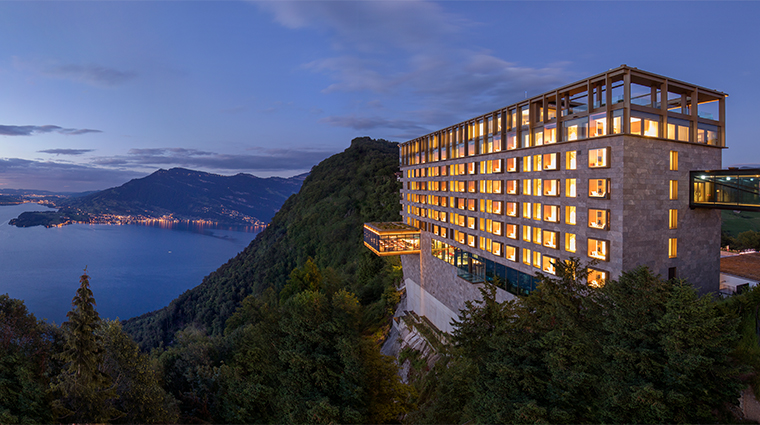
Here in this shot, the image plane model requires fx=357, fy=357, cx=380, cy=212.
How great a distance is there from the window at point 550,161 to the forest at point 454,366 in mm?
8884

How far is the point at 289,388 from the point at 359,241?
8559 centimetres

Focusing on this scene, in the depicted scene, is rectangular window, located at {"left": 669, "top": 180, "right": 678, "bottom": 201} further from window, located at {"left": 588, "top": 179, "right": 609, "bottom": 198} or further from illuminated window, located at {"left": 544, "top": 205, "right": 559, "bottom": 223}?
illuminated window, located at {"left": 544, "top": 205, "right": 559, "bottom": 223}

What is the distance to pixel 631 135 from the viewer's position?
961 inches

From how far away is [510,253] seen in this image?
35406 mm

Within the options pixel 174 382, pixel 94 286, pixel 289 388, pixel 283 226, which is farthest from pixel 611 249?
pixel 94 286

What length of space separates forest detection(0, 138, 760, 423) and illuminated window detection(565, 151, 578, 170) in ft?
27.0

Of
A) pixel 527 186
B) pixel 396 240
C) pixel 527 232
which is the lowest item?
pixel 396 240

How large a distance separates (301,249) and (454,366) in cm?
10527

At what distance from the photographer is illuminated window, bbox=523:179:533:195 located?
32.6 metres

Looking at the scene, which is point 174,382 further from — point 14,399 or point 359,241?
point 359,241

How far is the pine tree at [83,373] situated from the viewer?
66.2 feet

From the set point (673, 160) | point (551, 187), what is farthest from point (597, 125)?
point (673, 160)

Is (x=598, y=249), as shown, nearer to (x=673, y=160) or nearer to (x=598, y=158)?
(x=598, y=158)

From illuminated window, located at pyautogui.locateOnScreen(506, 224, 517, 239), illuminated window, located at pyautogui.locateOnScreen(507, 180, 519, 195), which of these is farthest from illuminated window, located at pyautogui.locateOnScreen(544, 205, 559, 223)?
illuminated window, located at pyautogui.locateOnScreen(506, 224, 517, 239)
